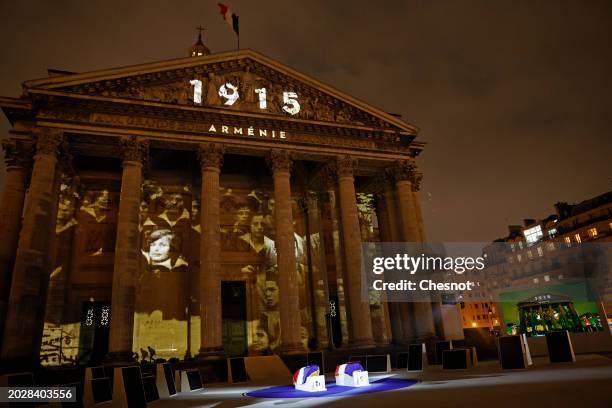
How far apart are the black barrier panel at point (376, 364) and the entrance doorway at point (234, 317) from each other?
9.78m

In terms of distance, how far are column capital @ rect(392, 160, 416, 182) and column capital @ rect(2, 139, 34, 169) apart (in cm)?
1945

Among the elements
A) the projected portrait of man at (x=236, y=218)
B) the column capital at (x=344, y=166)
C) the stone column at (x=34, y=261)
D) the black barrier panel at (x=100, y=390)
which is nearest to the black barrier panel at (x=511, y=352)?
the black barrier panel at (x=100, y=390)

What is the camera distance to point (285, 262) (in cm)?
2108

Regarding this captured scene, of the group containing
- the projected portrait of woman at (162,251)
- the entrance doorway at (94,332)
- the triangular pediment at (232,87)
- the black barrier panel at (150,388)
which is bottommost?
the black barrier panel at (150,388)

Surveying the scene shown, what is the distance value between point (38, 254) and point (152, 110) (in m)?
8.46

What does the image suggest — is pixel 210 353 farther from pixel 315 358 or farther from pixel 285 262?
pixel 285 262

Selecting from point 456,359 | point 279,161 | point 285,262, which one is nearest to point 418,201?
point 279,161

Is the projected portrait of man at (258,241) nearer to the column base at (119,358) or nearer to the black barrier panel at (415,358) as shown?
the column base at (119,358)

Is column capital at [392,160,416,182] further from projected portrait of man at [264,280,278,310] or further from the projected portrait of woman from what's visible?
the projected portrait of woman

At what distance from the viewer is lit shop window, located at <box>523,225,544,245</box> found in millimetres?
67562

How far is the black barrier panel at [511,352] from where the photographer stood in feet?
45.0

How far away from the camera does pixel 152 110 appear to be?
21109 mm

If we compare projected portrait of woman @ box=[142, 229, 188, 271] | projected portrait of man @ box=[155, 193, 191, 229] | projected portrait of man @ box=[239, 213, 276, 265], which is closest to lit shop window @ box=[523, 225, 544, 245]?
projected portrait of man @ box=[239, 213, 276, 265]

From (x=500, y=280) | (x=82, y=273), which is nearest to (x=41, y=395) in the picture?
(x=82, y=273)
